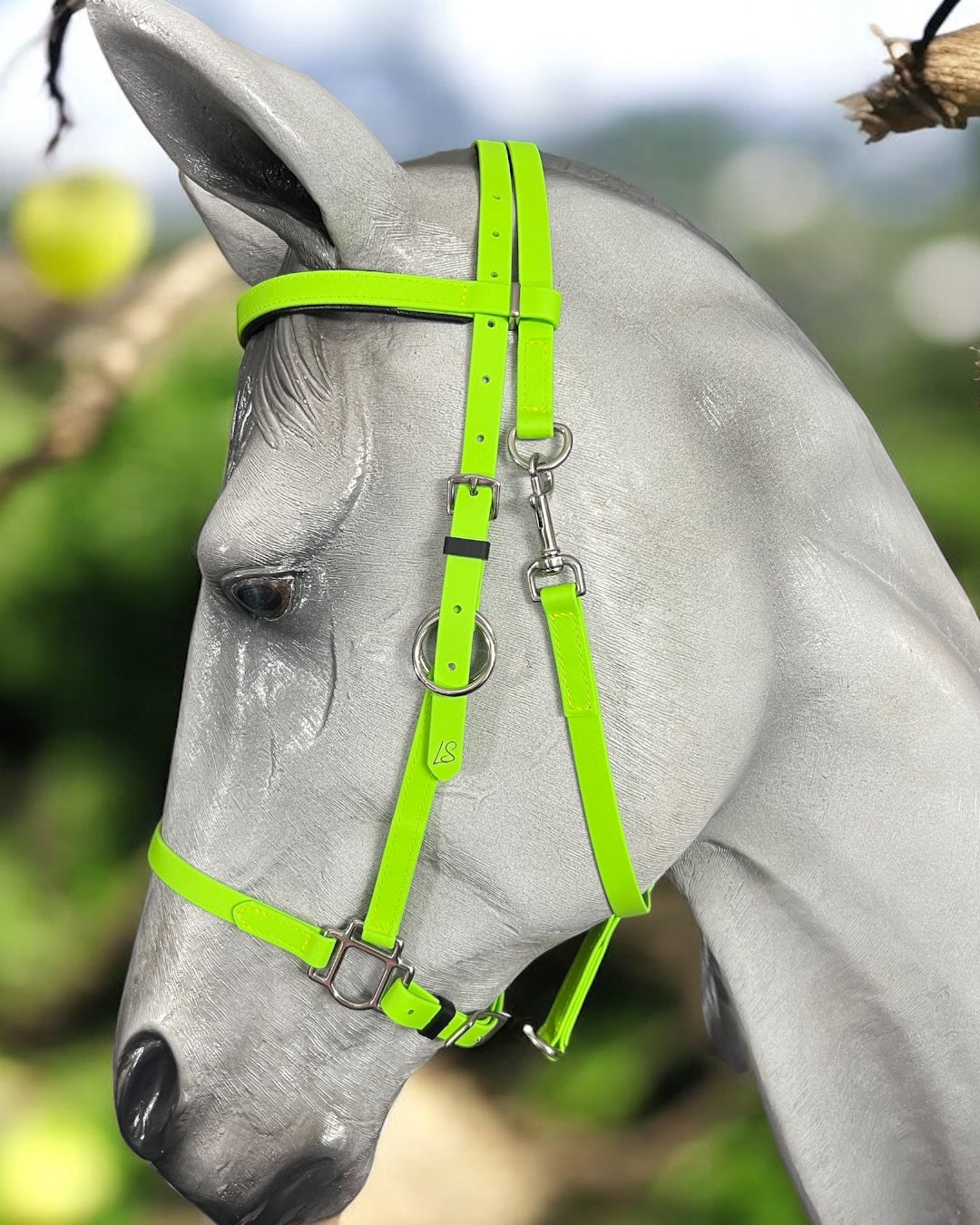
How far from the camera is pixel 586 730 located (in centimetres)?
50

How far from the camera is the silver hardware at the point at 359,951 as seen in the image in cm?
52

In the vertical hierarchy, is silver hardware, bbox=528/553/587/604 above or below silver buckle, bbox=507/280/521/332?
below

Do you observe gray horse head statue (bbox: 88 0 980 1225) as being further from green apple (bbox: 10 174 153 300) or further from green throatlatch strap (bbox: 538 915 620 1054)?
green apple (bbox: 10 174 153 300)

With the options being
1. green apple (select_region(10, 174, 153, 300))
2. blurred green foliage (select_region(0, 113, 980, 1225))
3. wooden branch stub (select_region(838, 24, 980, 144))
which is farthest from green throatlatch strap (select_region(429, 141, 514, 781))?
green apple (select_region(10, 174, 153, 300))

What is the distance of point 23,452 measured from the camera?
4.11ft

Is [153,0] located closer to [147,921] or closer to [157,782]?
[147,921]

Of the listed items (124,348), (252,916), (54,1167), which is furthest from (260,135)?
(54,1167)

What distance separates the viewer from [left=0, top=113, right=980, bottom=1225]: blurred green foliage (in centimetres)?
117

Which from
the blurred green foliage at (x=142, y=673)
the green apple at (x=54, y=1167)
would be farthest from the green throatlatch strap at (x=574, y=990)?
the green apple at (x=54, y=1167)

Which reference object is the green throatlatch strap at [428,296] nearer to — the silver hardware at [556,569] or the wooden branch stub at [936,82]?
the silver hardware at [556,569]

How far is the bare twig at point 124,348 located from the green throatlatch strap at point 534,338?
81cm

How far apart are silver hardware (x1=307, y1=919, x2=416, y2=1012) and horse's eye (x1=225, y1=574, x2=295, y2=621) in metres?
0.16

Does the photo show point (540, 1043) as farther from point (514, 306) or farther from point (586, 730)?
point (514, 306)

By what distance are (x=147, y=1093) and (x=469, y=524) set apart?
33cm
